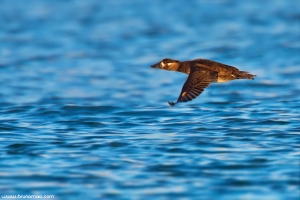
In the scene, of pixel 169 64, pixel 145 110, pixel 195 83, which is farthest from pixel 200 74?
Answer: pixel 145 110

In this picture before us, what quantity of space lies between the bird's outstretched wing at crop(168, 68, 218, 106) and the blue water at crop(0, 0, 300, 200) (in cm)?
62

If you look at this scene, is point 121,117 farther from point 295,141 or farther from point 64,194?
point 64,194

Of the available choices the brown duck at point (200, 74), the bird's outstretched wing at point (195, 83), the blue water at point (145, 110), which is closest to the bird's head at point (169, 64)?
the brown duck at point (200, 74)

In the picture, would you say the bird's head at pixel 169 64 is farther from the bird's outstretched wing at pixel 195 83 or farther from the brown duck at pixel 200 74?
the bird's outstretched wing at pixel 195 83

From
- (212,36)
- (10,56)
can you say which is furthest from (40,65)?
(212,36)

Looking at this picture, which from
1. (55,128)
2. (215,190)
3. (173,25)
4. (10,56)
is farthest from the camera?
(173,25)

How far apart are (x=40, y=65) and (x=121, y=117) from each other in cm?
752

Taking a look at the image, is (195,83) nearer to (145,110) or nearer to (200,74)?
(200,74)

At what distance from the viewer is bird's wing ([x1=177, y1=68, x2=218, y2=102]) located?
8828mm

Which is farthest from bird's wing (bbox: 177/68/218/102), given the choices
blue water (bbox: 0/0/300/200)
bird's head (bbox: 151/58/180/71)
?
bird's head (bbox: 151/58/180/71)

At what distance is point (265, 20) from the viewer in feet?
78.4

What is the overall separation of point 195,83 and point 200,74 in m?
0.38

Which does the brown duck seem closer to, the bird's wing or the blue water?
the bird's wing

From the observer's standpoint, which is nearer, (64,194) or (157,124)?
(64,194)
